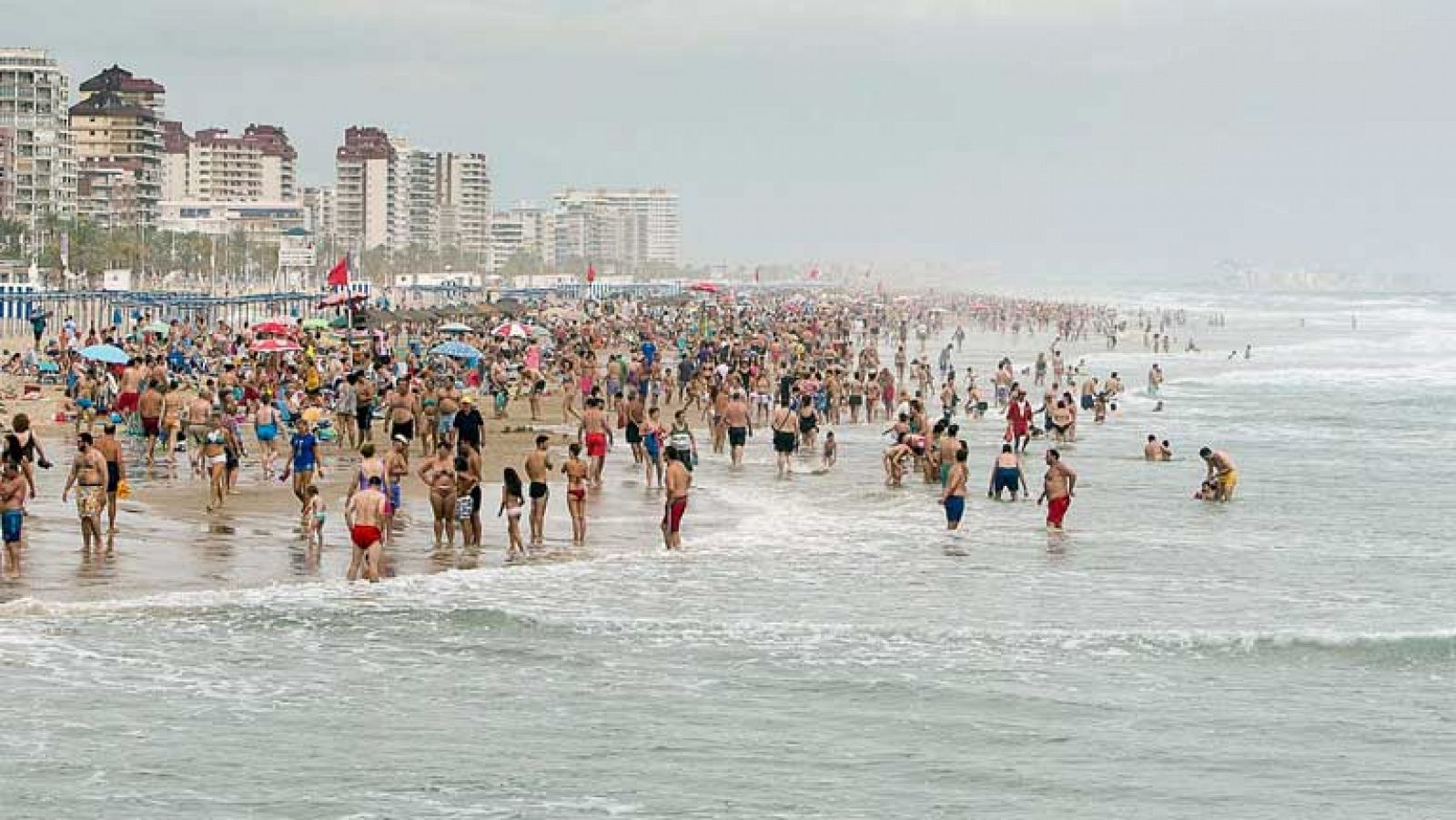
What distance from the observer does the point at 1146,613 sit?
60.4ft

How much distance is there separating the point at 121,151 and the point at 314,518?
17306 centimetres

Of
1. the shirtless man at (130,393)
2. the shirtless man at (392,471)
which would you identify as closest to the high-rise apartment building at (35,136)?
the shirtless man at (130,393)

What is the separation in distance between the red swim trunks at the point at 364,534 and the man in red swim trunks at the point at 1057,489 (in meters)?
8.70

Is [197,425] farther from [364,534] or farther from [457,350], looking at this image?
[457,350]

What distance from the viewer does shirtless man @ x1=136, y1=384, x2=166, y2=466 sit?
26.9 metres

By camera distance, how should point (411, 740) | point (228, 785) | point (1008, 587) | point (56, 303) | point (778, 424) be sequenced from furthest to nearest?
point (56, 303) → point (778, 424) → point (1008, 587) → point (411, 740) → point (228, 785)

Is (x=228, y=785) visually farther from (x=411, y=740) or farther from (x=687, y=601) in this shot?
(x=687, y=601)

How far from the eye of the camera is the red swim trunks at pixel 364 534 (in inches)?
707

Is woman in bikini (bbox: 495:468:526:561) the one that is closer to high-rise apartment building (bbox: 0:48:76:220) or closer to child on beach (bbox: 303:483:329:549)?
child on beach (bbox: 303:483:329:549)

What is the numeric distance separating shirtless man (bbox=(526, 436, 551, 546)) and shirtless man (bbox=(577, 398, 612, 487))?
4713 millimetres

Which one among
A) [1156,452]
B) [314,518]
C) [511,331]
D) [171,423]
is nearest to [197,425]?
[171,423]

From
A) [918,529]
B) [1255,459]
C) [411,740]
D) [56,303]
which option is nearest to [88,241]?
[56,303]

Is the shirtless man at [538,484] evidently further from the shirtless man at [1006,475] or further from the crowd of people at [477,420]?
the shirtless man at [1006,475]

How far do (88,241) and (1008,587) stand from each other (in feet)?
339
